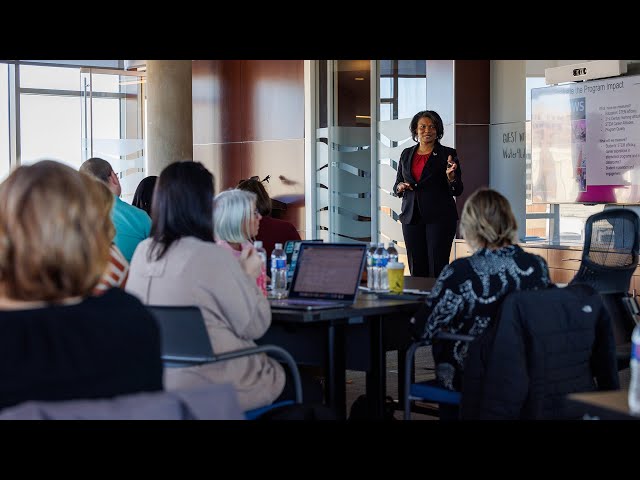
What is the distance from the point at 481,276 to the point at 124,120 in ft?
38.3

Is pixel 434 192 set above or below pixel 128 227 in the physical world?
above

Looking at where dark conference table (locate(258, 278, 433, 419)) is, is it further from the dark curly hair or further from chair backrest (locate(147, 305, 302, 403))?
the dark curly hair

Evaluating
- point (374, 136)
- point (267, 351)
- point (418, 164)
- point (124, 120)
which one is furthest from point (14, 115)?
point (267, 351)

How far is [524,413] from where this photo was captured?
348 centimetres

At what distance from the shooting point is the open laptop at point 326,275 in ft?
13.6

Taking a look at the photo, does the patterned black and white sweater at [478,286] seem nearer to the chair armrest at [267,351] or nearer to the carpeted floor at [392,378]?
the chair armrest at [267,351]

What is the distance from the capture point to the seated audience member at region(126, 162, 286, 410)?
337cm

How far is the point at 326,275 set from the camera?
14.0 ft

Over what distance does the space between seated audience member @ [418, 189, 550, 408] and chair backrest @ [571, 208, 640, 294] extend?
4.29 feet

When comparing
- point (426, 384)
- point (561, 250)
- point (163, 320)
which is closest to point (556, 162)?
point (561, 250)

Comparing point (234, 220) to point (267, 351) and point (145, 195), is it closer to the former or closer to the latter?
point (267, 351)

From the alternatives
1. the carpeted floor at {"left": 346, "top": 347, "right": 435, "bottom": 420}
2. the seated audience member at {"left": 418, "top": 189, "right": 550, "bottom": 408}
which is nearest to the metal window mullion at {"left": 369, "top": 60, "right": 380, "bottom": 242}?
the carpeted floor at {"left": 346, "top": 347, "right": 435, "bottom": 420}

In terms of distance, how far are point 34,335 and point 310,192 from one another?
9495 millimetres

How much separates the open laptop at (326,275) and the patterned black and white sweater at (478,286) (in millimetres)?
425
